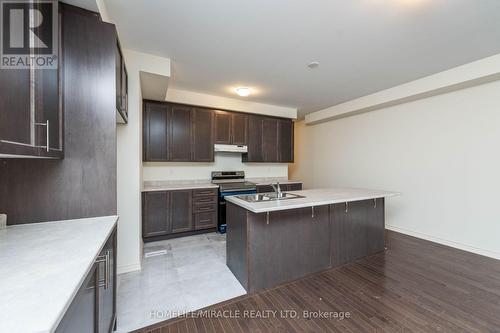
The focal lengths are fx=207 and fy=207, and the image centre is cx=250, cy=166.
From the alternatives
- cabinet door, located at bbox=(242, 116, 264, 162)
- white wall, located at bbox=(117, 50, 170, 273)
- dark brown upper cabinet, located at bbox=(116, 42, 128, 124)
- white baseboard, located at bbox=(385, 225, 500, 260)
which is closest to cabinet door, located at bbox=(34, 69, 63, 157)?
dark brown upper cabinet, located at bbox=(116, 42, 128, 124)

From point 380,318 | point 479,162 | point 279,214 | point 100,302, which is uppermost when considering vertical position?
point 479,162

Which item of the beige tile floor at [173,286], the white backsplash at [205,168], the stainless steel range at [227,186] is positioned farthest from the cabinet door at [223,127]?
the beige tile floor at [173,286]

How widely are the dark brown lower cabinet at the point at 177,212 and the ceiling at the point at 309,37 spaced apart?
199 cm

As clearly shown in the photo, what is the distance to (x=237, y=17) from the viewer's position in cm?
199

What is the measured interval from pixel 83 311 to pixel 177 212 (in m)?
2.80

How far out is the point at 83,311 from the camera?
927 mm

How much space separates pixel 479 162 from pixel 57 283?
15.3 feet

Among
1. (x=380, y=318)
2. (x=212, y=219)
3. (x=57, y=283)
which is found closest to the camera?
(x=57, y=283)

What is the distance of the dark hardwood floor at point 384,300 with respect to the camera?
67.6 inches

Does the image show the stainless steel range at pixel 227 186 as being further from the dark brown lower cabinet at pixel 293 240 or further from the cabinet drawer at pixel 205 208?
the dark brown lower cabinet at pixel 293 240

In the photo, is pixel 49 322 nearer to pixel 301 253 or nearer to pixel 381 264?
pixel 301 253

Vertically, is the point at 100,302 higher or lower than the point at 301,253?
higher

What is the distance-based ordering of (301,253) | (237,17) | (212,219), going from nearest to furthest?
(237,17) → (301,253) → (212,219)

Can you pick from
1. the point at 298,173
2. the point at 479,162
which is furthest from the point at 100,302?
the point at 298,173
